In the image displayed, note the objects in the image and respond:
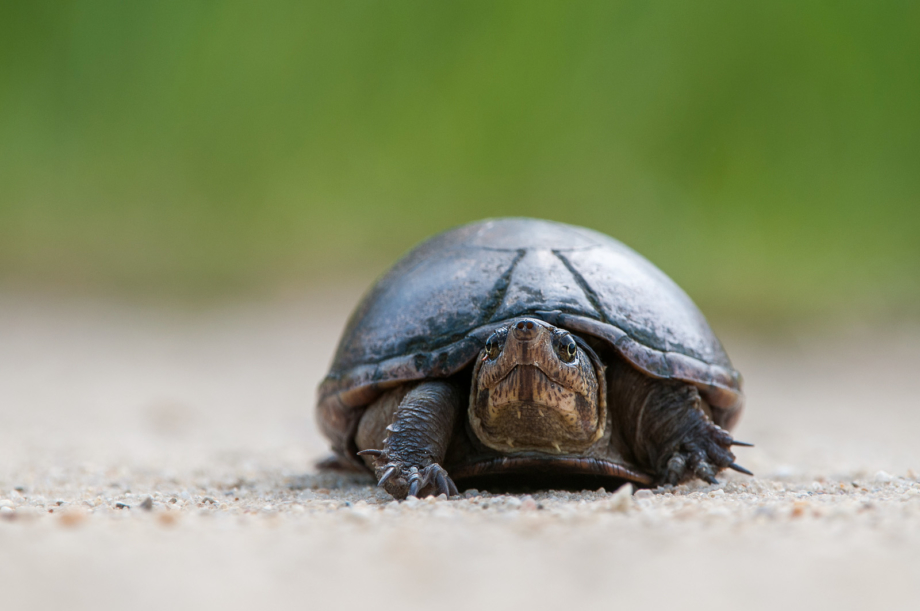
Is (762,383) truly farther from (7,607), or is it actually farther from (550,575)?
(7,607)

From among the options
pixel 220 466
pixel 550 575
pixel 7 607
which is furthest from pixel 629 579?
pixel 220 466

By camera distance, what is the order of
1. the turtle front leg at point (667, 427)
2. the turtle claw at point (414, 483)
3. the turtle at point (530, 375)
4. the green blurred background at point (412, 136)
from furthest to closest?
1. the green blurred background at point (412, 136)
2. the turtle front leg at point (667, 427)
3. the turtle at point (530, 375)
4. the turtle claw at point (414, 483)

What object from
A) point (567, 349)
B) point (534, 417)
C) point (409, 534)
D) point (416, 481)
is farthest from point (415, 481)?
point (409, 534)

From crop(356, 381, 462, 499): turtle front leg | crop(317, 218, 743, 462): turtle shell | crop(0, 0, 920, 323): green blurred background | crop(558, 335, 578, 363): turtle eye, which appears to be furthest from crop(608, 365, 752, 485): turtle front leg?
crop(0, 0, 920, 323): green blurred background

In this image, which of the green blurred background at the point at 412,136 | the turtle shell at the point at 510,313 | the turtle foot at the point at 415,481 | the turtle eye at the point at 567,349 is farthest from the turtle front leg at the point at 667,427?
the green blurred background at the point at 412,136

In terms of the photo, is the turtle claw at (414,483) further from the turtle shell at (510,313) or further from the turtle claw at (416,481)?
the turtle shell at (510,313)

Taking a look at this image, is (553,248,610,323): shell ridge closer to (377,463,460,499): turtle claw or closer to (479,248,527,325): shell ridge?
(479,248,527,325): shell ridge
